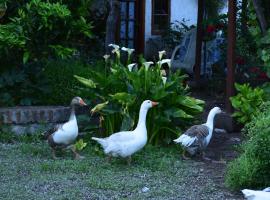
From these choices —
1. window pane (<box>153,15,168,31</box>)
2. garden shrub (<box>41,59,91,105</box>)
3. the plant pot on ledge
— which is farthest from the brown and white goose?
window pane (<box>153,15,168,31</box>)

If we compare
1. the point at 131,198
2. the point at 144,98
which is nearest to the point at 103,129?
the point at 144,98

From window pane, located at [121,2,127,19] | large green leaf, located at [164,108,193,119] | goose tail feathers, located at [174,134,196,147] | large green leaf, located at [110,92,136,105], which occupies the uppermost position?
window pane, located at [121,2,127,19]

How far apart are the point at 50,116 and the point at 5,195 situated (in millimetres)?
2836

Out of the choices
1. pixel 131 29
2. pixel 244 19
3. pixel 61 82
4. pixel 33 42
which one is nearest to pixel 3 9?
pixel 33 42

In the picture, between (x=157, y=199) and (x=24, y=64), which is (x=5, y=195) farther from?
(x=24, y=64)

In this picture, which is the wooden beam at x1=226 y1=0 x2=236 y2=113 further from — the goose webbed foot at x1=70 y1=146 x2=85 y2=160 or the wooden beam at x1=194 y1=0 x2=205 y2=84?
the wooden beam at x1=194 y1=0 x2=205 y2=84

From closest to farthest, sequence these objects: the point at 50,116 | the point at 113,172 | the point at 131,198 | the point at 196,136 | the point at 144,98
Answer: the point at 131,198, the point at 113,172, the point at 196,136, the point at 144,98, the point at 50,116

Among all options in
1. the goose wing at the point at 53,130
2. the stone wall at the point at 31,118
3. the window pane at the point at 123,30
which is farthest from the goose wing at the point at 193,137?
the window pane at the point at 123,30

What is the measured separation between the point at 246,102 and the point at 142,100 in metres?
1.39

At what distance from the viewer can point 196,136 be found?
25.8 ft

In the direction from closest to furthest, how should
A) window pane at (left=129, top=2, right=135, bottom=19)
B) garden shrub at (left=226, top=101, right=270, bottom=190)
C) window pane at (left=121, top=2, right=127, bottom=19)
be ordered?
1. garden shrub at (left=226, top=101, right=270, bottom=190)
2. window pane at (left=121, top=2, right=127, bottom=19)
3. window pane at (left=129, top=2, right=135, bottom=19)

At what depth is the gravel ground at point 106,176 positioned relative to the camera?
21.4ft

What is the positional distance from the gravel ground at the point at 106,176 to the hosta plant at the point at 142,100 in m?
0.30

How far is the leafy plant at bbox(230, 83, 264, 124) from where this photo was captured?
9.01 m
